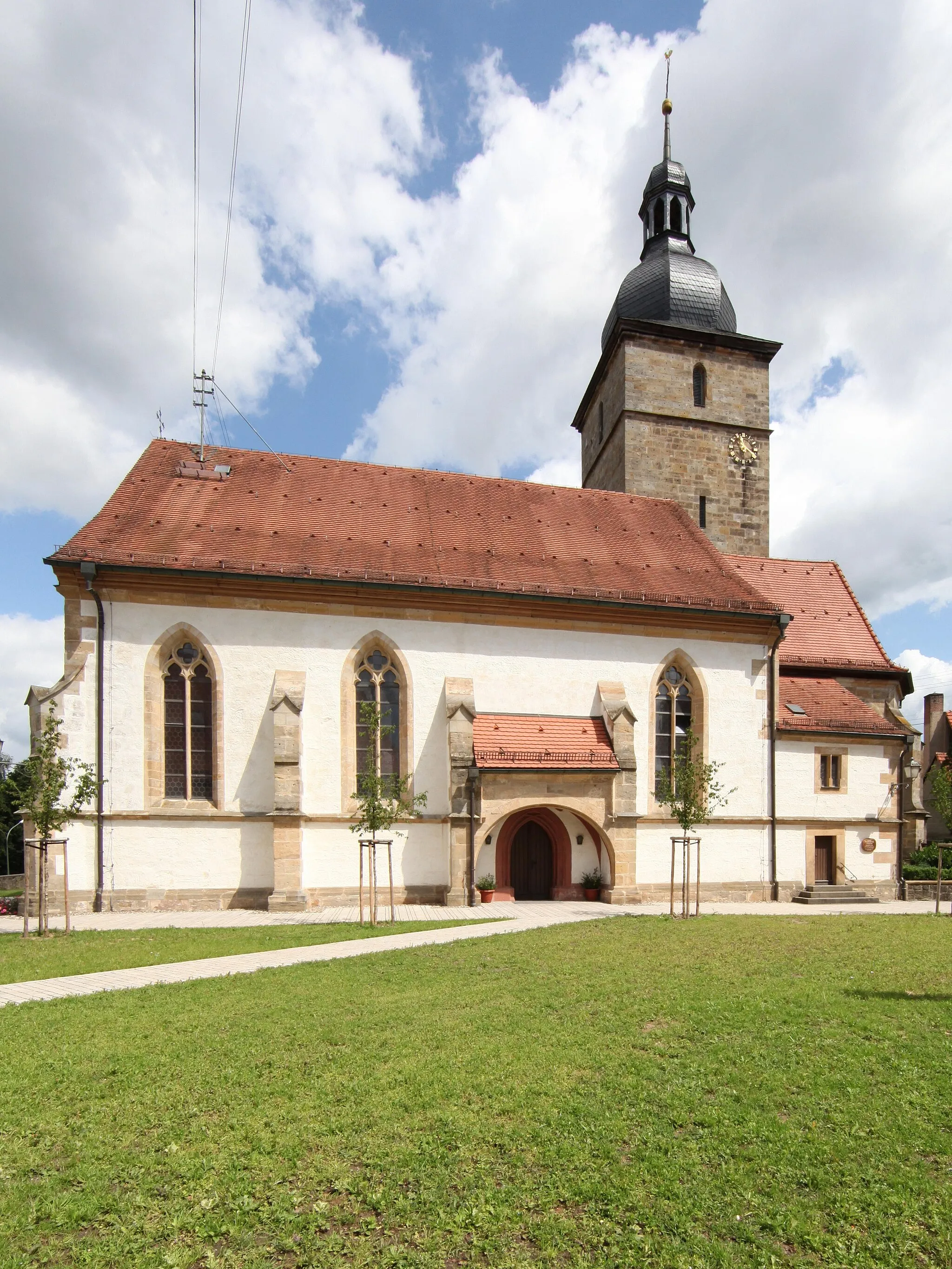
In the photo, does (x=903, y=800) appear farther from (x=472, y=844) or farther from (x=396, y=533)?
(x=396, y=533)

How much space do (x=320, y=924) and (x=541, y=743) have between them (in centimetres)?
666

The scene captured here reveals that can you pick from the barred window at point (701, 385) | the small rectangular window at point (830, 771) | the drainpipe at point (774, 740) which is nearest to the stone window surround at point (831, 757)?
the small rectangular window at point (830, 771)

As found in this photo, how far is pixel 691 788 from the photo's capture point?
663 inches

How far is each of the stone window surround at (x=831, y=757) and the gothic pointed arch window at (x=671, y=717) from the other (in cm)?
400

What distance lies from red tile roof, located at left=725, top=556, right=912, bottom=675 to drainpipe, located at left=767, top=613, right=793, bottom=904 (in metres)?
2.65

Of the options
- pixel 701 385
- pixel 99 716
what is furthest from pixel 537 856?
pixel 701 385

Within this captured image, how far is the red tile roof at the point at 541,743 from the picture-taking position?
17688 mm

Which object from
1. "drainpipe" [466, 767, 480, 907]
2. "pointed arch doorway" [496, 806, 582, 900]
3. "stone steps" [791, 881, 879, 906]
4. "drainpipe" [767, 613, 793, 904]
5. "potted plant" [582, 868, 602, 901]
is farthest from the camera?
"drainpipe" [767, 613, 793, 904]

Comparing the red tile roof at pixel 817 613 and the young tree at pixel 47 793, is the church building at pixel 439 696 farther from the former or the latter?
the young tree at pixel 47 793

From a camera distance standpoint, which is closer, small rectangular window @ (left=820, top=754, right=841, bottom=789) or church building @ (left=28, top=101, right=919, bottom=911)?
church building @ (left=28, top=101, right=919, bottom=911)

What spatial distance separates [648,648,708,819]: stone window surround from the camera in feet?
65.0

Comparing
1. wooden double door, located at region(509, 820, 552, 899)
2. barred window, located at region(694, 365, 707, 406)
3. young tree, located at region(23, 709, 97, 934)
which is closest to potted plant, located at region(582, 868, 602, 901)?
wooden double door, located at region(509, 820, 552, 899)

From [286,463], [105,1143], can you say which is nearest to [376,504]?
[286,463]

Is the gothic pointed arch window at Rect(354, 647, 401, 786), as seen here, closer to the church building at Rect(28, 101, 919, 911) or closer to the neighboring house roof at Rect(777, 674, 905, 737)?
the church building at Rect(28, 101, 919, 911)
